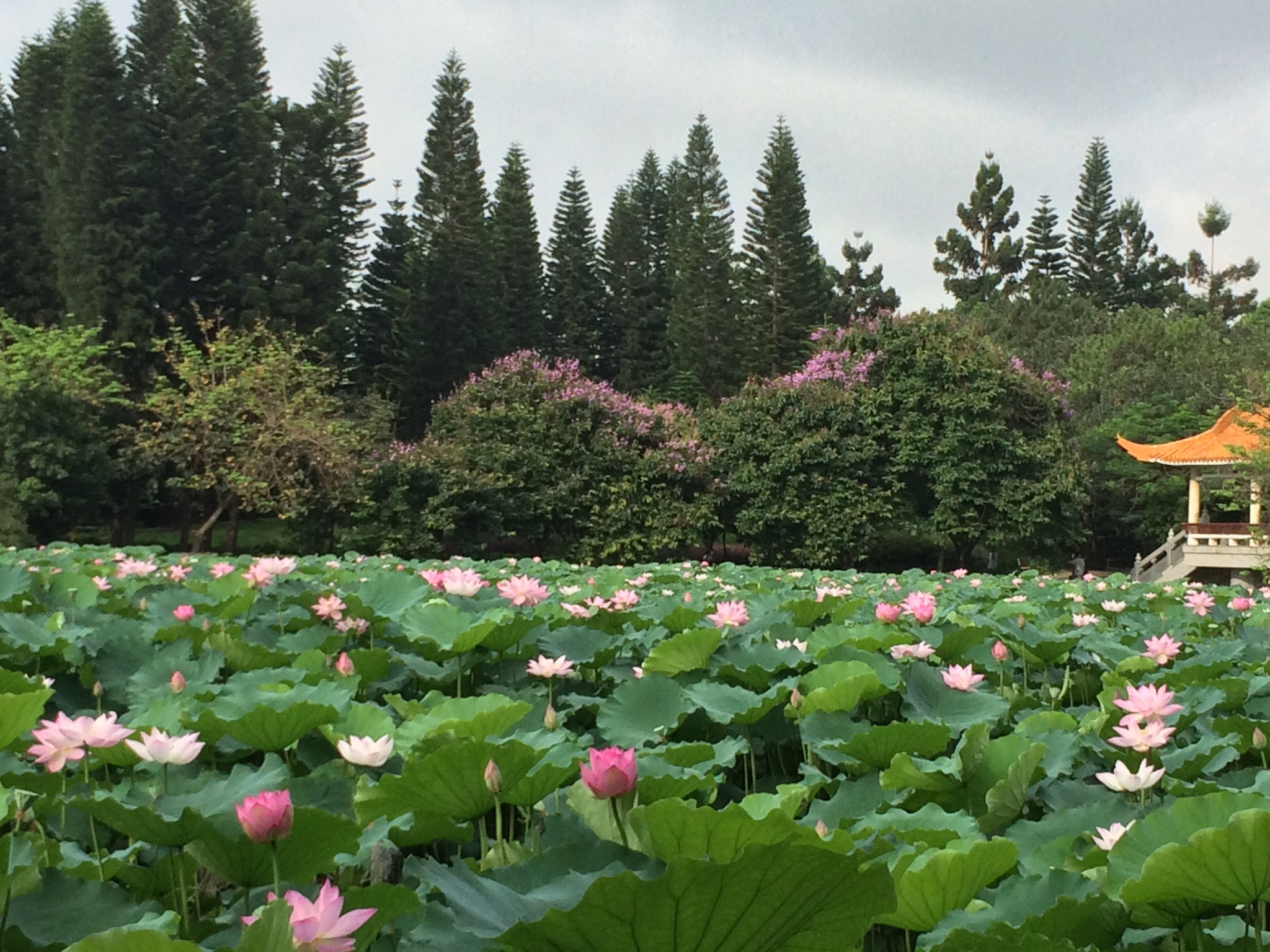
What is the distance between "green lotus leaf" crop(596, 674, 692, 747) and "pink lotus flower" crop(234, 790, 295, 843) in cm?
65

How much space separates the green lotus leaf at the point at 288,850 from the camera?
698mm

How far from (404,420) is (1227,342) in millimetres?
21979

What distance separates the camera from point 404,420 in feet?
82.7

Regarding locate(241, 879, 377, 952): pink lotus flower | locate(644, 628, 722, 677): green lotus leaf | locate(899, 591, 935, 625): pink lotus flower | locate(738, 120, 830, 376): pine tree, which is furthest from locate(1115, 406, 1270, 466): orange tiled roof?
locate(241, 879, 377, 952): pink lotus flower

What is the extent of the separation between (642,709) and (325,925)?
0.83 metres

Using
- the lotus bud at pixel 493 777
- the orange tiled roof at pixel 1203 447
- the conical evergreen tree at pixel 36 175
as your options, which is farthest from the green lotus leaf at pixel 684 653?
the conical evergreen tree at pixel 36 175

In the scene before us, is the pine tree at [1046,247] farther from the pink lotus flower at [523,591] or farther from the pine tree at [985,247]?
the pink lotus flower at [523,591]

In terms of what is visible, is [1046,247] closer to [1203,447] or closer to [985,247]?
[985,247]

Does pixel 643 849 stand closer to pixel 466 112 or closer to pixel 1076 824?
pixel 1076 824

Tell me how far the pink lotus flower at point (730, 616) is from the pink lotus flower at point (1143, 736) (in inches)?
32.0

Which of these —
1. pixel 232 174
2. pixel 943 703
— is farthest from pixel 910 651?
pixel 232 174

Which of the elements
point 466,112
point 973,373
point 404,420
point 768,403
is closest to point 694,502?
point 768,403

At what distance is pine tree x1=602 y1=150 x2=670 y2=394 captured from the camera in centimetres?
3100

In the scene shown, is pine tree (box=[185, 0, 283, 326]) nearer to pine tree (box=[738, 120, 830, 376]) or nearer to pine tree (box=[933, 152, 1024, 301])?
pine tree (box=[738, 120, 830, 376])
